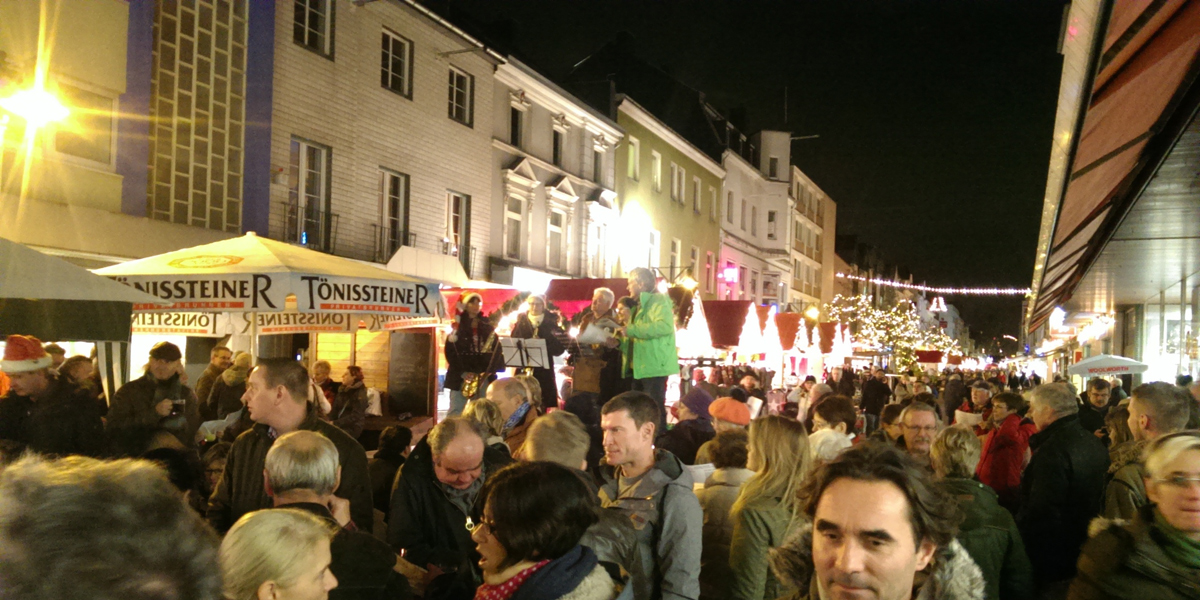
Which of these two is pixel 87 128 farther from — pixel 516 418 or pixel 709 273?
pixel 709 273

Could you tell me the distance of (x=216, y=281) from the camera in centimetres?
724

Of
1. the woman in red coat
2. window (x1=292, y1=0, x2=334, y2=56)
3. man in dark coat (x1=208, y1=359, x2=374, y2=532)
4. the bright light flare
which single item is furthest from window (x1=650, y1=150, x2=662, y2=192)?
man in dark coat (x1=208, y1=359, x2=374, y2=532)

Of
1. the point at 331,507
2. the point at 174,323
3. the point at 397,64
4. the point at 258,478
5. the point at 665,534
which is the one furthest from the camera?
the point at 397,64

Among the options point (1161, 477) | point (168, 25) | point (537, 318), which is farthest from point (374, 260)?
point (1161, 477)

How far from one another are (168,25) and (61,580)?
15.3 m

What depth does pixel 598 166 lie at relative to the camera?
104ft

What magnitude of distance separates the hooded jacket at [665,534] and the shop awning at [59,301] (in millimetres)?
4354

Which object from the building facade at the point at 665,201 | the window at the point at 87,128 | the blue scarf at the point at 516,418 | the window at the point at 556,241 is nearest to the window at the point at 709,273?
the building facade at the point at 665,201

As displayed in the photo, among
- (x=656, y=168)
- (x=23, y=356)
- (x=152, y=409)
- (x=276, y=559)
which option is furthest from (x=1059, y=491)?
(x=656, y=168)

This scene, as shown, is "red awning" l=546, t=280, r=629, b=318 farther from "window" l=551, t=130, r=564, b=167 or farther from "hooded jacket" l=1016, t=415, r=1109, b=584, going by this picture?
"hooded jacket" l=1016, t=415, r=1109, b=584

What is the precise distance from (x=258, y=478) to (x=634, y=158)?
30736 millimetres

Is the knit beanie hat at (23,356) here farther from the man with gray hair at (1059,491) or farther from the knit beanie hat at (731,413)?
the man with gray hair at (1059,491)

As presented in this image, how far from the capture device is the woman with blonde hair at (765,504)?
14.5ft

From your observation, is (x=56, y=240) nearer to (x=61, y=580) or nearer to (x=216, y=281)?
(x=216, y=281)
